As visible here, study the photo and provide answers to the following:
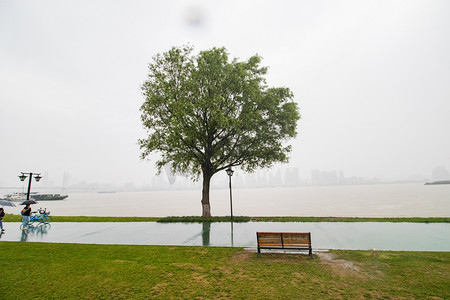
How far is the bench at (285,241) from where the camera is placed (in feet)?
31.7

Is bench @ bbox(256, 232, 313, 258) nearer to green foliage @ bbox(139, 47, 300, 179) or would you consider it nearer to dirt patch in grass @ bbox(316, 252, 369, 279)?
dirt patch in grass @ bbox(316, 252, 369, 279)

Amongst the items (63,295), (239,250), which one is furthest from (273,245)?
(63,295)

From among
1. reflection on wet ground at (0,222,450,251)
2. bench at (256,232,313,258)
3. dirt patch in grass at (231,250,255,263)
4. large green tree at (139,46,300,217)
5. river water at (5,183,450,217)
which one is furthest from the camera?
river water at (5,183,450,217)

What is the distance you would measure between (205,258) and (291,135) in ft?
47.1

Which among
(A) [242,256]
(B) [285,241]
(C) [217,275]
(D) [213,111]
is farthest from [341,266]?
(D) [213,111]

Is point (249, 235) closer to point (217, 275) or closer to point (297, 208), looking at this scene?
point (217, 275)

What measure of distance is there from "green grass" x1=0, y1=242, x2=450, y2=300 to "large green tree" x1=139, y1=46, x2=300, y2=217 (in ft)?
33.8

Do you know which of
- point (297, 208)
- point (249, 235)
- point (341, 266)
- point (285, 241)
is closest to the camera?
point (341, 266)

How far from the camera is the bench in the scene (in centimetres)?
966

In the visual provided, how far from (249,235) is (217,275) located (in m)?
6.63

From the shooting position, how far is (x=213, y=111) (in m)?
18.1

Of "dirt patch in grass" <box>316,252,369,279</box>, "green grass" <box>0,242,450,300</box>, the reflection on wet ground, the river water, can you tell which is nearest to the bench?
"green grass" <box>0,242,450,300</box>

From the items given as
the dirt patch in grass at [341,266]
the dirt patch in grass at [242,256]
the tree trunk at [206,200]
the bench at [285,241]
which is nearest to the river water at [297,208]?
the tree trunk at [206,200]

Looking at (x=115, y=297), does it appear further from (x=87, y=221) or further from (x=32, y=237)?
(x=87, y=221)
